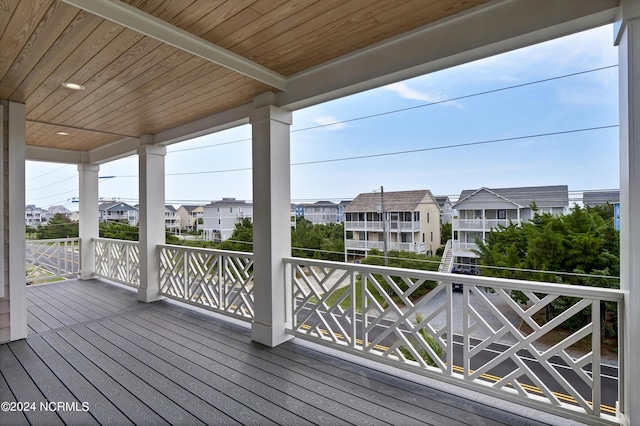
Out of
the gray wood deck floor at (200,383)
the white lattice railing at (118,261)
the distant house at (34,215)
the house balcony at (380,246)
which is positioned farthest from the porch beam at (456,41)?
the distant house at (34,215)

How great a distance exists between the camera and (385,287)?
273cm

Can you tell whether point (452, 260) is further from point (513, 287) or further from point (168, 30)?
point (168, 30)

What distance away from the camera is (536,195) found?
7.27ft

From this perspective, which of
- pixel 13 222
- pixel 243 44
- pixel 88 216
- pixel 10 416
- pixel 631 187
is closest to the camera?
pixel 631 187

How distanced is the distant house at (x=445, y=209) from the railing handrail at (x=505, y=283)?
1.61 feet

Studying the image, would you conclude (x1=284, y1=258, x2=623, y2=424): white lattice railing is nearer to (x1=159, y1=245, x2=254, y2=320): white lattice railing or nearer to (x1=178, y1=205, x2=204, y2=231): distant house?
(x1=159, y1=245, x2=254, y2=320): white lattice railing

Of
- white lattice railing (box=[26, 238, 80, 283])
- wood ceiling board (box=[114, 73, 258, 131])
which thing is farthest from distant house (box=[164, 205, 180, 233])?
white lattice railing (box=[26, 238, 80, 283])

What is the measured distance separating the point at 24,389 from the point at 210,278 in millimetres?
1878

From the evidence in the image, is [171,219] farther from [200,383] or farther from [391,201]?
[391,201]

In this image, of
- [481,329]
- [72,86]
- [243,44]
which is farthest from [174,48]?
[481,329]

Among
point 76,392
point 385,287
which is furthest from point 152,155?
point 385,287

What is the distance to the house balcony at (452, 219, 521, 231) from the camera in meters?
2.37

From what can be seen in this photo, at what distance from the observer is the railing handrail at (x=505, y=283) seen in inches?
68.7

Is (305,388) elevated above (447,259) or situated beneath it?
situated beneath
